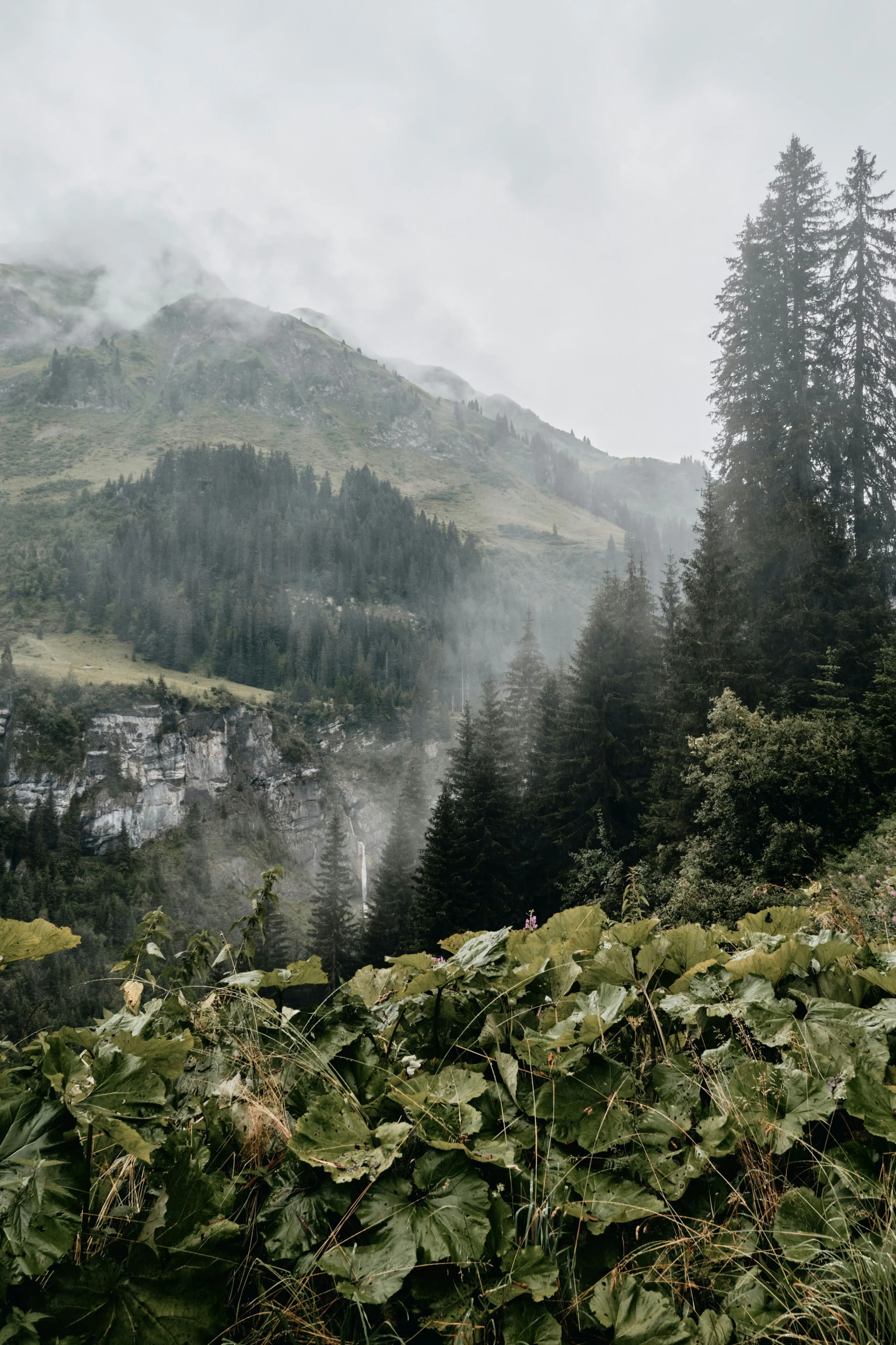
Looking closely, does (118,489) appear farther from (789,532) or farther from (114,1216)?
(114,1216)

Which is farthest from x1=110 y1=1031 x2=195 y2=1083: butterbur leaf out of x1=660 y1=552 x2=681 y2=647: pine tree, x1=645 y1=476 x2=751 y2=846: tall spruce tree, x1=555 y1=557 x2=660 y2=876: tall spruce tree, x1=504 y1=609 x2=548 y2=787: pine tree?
x1=504 y1=609 x2=548 y2=787: pine tree

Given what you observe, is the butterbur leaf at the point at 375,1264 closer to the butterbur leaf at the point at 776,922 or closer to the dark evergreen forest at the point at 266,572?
the butterbur leaf at the point at 776,922

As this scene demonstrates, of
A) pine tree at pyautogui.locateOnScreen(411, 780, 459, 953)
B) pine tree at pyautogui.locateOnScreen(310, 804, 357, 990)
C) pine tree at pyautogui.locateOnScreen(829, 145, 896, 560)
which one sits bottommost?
pine tree at pyautogui.locateOnScreen(310, 804, 357, 990)

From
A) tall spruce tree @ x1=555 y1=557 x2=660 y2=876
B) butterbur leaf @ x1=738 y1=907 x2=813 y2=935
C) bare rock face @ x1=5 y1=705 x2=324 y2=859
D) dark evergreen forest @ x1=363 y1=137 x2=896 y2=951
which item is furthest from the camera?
bare rock face @ x1=5 y1=705 x2=324 y2=859

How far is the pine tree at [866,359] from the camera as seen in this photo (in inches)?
922

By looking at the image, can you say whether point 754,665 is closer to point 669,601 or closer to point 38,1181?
point 669,601

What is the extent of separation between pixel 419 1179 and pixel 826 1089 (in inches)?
33.6

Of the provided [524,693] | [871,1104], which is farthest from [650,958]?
[524,693]

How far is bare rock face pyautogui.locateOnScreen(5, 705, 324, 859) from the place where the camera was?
320 feet

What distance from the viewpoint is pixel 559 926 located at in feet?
7.17

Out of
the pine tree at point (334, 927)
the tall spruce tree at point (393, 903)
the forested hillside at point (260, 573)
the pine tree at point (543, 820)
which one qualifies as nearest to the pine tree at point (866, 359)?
the pine tree at point (543, 820)

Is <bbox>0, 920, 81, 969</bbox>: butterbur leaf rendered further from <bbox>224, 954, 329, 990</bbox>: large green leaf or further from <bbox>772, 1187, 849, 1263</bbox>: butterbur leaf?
<bbox>772, 1187, 849, 1263</bbox>: butterbur leaf

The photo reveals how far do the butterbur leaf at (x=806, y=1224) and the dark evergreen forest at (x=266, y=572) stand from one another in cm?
12770

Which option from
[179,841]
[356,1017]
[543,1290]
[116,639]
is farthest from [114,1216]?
[116,639]
